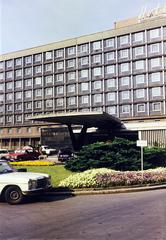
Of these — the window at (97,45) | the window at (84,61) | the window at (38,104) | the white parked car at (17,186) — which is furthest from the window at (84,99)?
the white parked car at (17,186)

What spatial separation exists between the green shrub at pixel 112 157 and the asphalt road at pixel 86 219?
352 inches

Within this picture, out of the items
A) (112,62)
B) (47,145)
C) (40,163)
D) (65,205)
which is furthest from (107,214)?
(112,62)

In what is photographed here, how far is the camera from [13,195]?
13.7 meters

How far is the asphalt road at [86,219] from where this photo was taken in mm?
8531

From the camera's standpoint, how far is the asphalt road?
8531 mm

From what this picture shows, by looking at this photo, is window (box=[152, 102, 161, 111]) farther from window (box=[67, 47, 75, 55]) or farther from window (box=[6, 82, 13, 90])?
window (box=[6, 82, 13, 90])

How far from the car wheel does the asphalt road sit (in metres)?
0.34

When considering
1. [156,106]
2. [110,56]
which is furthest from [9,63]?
[156,106]

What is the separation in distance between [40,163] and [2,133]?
63153 mm

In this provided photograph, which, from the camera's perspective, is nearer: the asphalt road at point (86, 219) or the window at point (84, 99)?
the asphalt road at point (86, 219)

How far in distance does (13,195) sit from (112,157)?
11.7 m

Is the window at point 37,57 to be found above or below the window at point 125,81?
above

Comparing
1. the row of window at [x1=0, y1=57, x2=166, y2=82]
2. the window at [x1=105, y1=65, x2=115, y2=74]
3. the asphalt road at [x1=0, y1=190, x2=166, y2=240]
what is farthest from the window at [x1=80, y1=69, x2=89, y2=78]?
the asphalt road at [x1=0, y1=190, x2=166, y2=240]

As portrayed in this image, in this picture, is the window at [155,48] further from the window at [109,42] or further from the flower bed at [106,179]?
the flower bed at [106,179]
